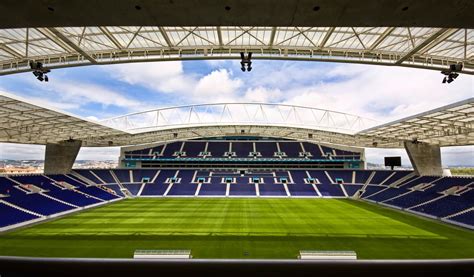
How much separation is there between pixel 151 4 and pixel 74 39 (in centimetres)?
840

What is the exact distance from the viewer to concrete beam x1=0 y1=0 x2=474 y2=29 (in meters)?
4.21

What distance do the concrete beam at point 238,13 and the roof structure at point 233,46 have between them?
6104mm

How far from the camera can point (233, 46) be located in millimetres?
11836

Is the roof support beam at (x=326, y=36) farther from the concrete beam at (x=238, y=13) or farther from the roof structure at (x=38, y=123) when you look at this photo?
the roof structure at (x=38, y=123)

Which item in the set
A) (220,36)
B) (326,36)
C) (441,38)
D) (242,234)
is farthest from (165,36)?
(242,234)

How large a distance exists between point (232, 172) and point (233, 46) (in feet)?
143

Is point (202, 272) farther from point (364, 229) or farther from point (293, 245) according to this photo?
point (364, 229)

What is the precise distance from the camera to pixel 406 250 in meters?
16.2

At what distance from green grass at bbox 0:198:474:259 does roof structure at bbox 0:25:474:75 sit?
11.0 m

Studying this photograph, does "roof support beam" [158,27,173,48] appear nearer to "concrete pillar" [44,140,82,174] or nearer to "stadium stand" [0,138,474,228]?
"stadium stand" [0,138,474,228]

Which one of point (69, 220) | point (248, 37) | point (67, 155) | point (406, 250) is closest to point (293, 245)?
point (406, 250)

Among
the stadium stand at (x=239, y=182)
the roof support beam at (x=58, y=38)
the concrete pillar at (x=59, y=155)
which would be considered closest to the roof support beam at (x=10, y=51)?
the roof support beam at (x=58, y=38)

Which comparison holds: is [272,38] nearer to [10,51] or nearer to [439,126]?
[10,51]

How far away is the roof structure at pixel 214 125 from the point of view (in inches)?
891
